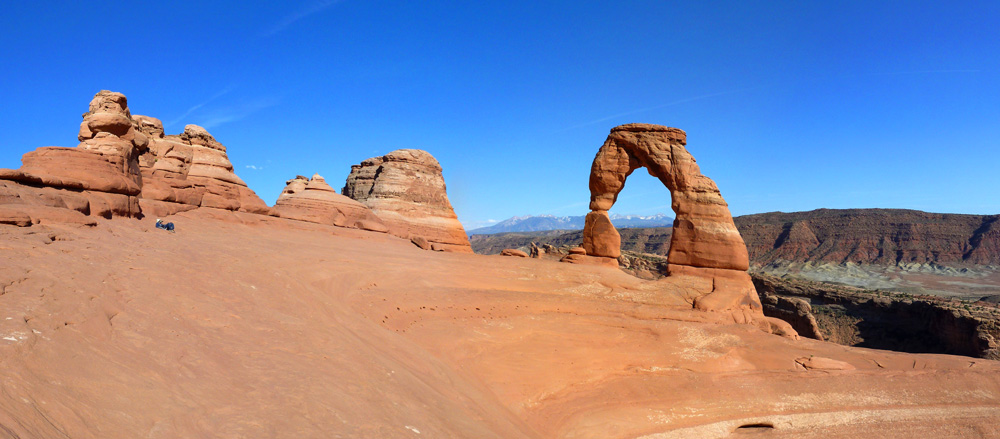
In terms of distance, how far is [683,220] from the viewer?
55.7 feet

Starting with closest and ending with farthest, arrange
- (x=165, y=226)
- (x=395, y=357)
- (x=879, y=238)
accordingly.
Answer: (x=395, y=357)
(x=165, y=226)
(x=879, y=238)

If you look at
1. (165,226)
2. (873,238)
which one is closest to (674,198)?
(165,226)

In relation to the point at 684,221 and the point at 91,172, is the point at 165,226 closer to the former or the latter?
the point at 91,172

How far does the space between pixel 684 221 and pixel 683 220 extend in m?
0.05

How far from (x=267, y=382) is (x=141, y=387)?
1101 millimetres

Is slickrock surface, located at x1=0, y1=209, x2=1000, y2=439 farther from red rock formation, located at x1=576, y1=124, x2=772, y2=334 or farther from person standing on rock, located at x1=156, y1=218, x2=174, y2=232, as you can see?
red rock formation, located at x1=576, y1=124, x2=772, y2=334

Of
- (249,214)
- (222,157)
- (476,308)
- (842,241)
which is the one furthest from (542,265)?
(842,241)

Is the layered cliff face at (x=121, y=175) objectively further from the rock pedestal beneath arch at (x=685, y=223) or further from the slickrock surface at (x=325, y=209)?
the rock pedestal beneath arch at (x=685, y=223)

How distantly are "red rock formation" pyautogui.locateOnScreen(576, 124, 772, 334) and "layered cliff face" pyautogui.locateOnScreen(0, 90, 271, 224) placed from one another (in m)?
15.9

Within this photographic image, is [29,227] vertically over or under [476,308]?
over

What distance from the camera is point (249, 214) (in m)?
22.1

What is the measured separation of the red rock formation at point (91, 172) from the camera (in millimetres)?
11592

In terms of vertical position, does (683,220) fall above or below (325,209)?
above

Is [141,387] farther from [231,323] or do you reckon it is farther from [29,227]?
[29,227]
